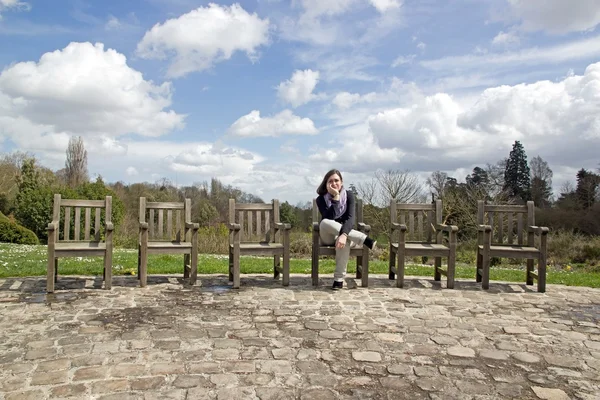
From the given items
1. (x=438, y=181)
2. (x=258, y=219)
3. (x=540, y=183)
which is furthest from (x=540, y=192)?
(x=258, y=219)

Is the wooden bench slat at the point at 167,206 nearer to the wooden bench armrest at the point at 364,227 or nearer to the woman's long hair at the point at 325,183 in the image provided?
the woman's long hair at the point at 325,183

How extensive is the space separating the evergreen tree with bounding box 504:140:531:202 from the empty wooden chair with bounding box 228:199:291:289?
31705 millimetres

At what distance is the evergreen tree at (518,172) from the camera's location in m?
35.0

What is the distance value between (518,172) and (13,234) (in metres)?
33.6

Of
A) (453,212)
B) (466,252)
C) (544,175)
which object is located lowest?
(466,252)

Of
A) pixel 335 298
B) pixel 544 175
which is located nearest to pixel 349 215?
pixel 335 298

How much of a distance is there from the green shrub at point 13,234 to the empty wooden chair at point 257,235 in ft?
51.4

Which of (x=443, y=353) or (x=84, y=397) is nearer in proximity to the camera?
(x=84, y=397)

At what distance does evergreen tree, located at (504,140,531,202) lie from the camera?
3497 centimetres

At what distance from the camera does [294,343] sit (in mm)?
4008

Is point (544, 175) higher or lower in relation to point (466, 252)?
higher

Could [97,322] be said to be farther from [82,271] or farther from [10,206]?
[10,206]

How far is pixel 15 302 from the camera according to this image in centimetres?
540

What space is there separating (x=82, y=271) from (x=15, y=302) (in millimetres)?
2181
